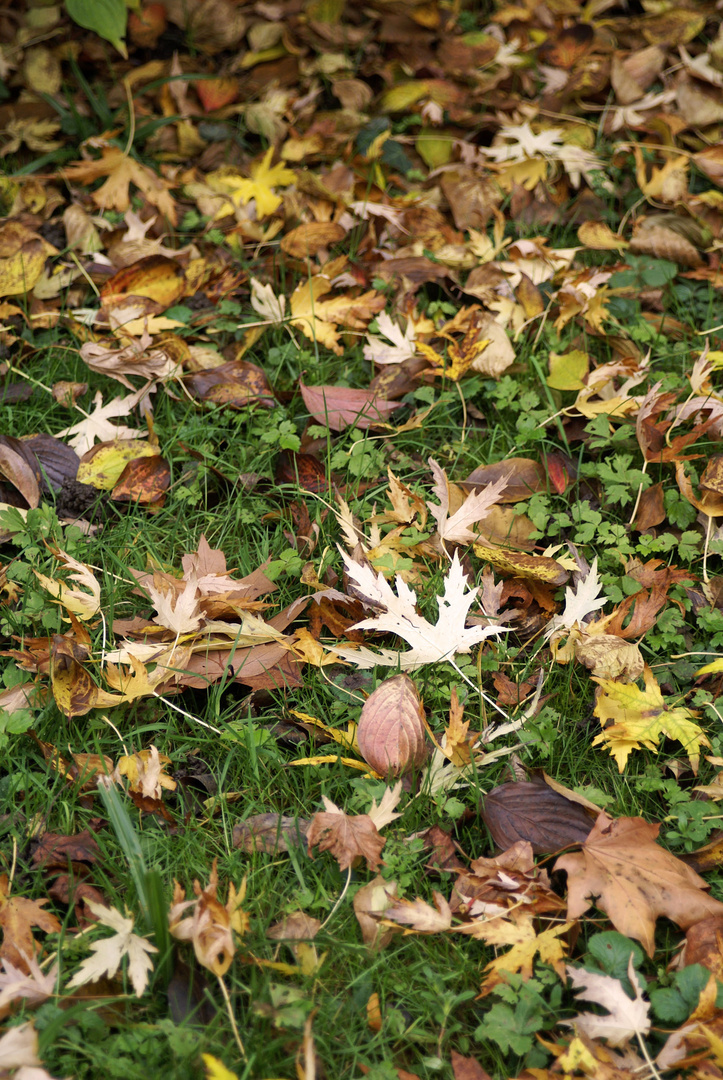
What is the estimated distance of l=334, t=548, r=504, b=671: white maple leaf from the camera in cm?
175

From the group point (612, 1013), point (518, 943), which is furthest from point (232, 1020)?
point (612, 1013)

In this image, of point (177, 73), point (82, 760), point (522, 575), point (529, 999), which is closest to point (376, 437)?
point (522, 575)

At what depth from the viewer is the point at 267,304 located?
2.57 m

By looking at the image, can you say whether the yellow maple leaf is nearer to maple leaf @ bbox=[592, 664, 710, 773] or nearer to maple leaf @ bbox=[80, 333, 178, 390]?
maple leaf @ bbox=[80, 333, 178, 390]

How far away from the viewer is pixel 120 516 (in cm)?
214

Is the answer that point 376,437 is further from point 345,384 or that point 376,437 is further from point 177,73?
point 177,73

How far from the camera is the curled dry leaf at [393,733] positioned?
160cm

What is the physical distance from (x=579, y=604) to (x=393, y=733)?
54 cm

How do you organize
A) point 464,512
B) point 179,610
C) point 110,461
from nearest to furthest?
point 179,610
point 464,512
point 110,461

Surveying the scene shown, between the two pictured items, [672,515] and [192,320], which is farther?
[192,320]

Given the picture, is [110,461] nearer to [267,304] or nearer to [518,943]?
[267,304]

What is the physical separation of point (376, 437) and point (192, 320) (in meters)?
0.78

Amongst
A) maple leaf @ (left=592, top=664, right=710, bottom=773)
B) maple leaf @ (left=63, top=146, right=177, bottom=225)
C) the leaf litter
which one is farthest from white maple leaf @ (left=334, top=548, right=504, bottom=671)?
maple leaf @ (left=63, top=146, right=177, bottom=225)

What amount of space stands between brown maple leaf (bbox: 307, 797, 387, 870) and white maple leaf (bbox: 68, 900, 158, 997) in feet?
1.09
